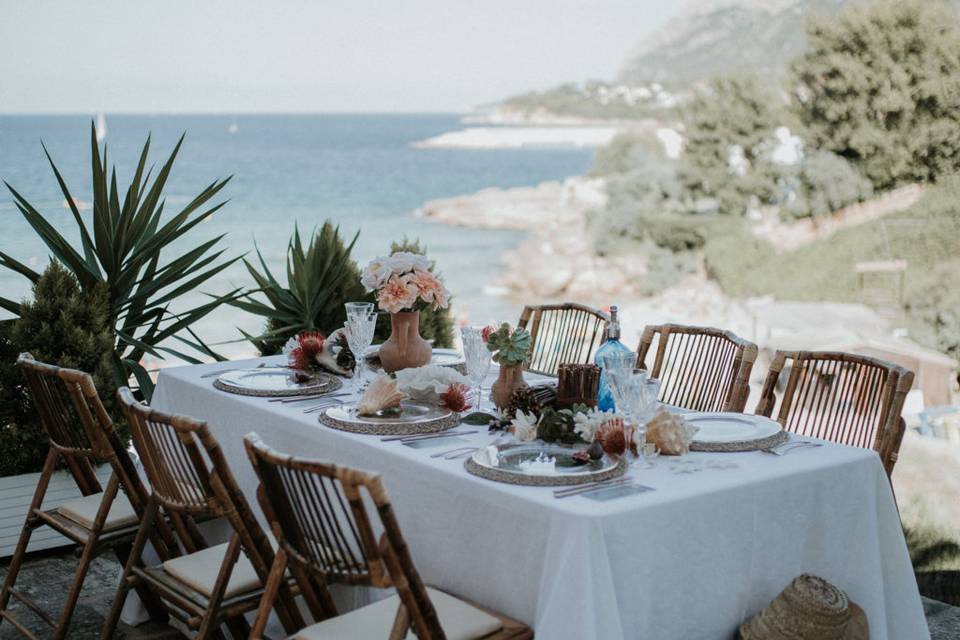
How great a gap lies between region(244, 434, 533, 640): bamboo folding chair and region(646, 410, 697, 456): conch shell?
54 centimetres

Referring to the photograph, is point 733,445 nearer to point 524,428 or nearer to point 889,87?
point 524,428

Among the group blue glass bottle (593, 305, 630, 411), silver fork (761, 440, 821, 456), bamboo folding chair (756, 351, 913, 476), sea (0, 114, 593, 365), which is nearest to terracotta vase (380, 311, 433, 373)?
blue glass bottle (593, 305, 630, 411)

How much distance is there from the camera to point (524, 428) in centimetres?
242

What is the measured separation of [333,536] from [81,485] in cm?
152

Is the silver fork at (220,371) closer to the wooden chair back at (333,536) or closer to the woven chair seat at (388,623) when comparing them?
the wooden chair back at (333,536)

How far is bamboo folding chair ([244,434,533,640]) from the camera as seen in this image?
185 cm

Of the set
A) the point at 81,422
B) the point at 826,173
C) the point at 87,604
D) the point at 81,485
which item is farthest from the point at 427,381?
the point at 826,173

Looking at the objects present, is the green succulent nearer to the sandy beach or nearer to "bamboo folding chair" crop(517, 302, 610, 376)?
"bamboo folding chair" crop(517, 302, 610, 376)

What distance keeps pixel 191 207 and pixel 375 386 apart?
80.2 inches

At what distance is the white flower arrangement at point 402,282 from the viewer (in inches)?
114

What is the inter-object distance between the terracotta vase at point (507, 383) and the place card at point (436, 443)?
0.81 ft

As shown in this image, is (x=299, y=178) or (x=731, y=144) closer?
(x=731, y=144)

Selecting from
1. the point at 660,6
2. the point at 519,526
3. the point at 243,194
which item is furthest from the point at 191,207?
the point at 660,6

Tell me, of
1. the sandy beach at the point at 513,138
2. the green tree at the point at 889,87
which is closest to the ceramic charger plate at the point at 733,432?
the green tree at the point at 889,87
